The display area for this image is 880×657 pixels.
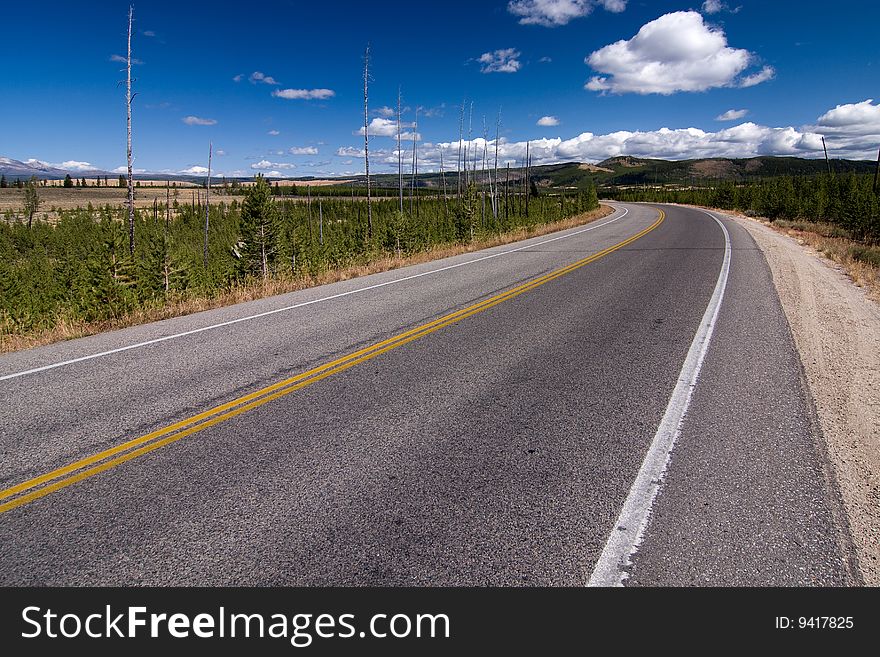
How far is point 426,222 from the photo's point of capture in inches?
2251

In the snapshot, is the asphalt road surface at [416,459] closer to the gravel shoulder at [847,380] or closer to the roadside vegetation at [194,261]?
the gravel shoulder at [847,380]

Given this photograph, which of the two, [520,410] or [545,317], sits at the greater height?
[545,317]

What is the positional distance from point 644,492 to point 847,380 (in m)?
3.92

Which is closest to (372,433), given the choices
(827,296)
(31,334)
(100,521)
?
(100,521)

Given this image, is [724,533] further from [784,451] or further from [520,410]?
[520,410]

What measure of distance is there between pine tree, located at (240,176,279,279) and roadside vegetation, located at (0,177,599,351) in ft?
0.26

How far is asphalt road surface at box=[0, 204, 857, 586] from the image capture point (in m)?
2.77

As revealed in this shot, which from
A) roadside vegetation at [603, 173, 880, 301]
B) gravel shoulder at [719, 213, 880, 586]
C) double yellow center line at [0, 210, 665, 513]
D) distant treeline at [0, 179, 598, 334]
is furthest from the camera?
roadside vegetation at [603, 173, 880, 301]

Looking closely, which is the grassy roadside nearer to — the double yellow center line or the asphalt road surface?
the asphalt road surface

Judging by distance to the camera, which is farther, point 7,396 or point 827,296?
point 827,296

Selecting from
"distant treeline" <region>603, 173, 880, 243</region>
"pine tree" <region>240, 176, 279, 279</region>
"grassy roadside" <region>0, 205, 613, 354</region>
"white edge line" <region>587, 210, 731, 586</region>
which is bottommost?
"white edge line" <region>587, 210, 731, 586</region>

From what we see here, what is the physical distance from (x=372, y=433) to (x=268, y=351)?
290 centimetres

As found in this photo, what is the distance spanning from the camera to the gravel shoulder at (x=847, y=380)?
321 cm

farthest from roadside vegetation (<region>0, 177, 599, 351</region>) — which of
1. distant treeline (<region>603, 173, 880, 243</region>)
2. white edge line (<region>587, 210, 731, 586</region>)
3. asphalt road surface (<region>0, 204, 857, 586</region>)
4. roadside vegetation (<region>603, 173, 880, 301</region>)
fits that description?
distant treeline (<region>603, 173, 880, 243</region>)
